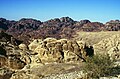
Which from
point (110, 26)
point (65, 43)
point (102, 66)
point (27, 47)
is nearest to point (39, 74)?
Result: point (102, 66)

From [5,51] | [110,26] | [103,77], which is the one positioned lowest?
[103,77]

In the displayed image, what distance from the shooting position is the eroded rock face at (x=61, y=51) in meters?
35.2

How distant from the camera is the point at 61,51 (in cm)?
3600

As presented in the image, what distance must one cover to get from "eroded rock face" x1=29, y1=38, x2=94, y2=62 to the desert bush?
10350 millimetres

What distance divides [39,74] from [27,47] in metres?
13.5

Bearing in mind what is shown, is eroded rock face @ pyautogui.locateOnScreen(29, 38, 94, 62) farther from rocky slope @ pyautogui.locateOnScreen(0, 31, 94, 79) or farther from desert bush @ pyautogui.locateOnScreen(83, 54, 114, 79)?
desert bush @ pyautogui.locateOnScreen(83, 54, 114, 79)

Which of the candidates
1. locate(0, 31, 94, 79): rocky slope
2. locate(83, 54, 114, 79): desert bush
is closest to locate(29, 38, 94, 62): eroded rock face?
locate(0, 31, 94, 79): rocky slope

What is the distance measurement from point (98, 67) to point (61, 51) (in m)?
12.9

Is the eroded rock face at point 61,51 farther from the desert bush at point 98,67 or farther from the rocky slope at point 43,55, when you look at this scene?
the desert bush at point 98,67

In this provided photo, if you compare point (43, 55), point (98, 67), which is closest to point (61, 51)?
→ point (43, 55)

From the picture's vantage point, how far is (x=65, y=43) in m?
36.9

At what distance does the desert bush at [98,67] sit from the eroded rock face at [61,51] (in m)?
10.3

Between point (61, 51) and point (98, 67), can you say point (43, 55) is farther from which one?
point (98, 67)

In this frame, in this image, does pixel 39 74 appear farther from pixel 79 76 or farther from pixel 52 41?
pixel 52 41
